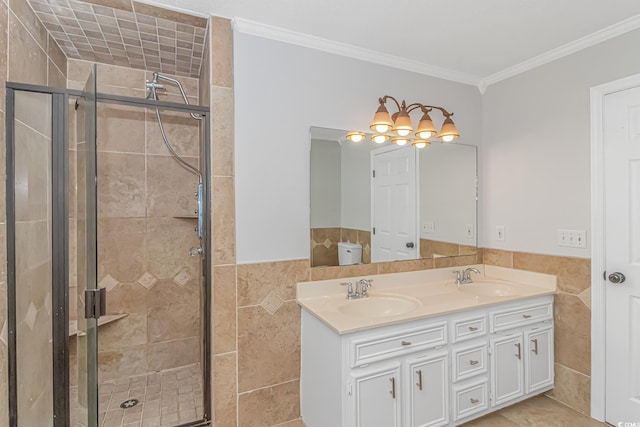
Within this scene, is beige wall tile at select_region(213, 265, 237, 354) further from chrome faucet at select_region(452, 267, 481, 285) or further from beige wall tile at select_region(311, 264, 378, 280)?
chrome faucet at select_region(452, 267, 481, 285)

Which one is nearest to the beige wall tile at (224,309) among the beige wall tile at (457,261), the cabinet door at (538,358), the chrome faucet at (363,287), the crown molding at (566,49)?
the chrome faucet at (363,287)

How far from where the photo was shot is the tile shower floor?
6.88ft

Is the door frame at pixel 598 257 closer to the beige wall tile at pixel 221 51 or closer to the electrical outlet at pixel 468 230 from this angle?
the electrical outlet at pixel 468 230

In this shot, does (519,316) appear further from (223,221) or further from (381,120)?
(223,221)

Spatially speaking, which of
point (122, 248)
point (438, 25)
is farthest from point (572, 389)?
point (122, 248)

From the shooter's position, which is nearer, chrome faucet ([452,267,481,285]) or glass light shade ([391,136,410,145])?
glass light shade ([391,136,410,145])

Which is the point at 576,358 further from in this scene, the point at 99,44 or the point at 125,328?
the point at 99,44

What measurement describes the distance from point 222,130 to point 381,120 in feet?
3.19

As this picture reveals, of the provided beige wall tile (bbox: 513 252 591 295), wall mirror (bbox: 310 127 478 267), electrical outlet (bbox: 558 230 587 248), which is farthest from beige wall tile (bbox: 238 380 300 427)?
electrical outlet (bbox: 558 230 587 248)

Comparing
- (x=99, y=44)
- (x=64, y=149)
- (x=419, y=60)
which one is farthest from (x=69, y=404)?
(x=419, y=60)

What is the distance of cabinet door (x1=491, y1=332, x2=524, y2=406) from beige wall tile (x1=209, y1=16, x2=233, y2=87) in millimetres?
2219

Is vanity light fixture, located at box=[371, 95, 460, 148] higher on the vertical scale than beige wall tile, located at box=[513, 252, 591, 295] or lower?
higher

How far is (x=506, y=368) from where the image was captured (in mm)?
2062

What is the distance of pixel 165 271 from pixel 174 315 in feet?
1.23
